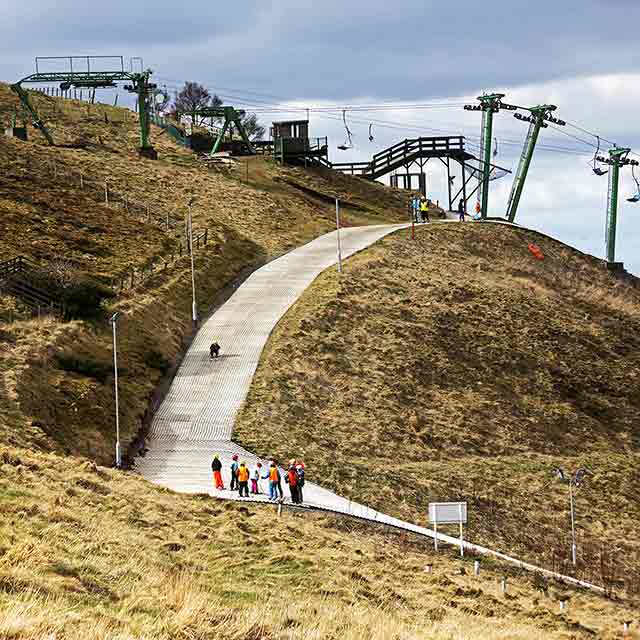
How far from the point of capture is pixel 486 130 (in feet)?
288

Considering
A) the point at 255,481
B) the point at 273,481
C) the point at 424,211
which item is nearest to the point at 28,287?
the point at 255,481

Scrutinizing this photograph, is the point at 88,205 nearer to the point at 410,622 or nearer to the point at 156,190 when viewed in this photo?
the point at 156,190

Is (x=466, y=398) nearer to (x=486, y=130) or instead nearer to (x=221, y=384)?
(x=221, y=384)

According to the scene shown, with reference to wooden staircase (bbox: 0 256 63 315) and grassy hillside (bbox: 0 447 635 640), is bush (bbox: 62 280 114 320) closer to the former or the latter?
wooden staircase (bbox: 0 256 63 315)

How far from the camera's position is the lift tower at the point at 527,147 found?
8812cm

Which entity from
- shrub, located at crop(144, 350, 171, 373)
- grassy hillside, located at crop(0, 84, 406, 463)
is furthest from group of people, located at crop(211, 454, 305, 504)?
shrub, located at crop(144, 350, 171, 373)

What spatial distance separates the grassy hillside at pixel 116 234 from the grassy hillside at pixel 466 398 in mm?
5177

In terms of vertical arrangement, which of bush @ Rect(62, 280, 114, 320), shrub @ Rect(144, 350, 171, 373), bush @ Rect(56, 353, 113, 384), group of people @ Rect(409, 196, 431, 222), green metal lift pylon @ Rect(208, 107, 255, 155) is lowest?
shrub @ Rect(144, 350, 171, 373)

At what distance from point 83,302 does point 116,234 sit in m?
16.8

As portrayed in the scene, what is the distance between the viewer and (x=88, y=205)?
72.8m

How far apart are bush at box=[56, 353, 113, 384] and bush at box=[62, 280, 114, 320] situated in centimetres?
457

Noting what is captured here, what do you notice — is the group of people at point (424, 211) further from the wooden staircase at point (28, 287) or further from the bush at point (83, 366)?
the bush at point (83, 366)

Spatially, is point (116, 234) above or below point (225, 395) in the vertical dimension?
above

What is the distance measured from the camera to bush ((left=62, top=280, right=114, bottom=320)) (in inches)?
2002
